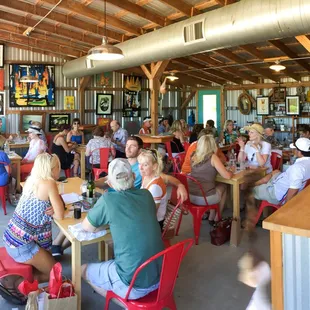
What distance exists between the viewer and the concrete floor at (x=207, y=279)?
3.31 m

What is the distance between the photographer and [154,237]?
2652 mm

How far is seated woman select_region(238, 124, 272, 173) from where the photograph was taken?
220 inches

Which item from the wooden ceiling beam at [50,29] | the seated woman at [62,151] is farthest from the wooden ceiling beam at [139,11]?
the seated woman at [62,151]

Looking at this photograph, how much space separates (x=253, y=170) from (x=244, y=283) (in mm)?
2026

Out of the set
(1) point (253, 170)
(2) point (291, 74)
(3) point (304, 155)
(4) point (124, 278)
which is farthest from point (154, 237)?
(2) point (291, 74)

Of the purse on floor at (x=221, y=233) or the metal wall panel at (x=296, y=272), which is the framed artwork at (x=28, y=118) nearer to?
the purse on floor at (x=221, y=233)

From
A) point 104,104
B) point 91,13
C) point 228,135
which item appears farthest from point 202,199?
point 104,104

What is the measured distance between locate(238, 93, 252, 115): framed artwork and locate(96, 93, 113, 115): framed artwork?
4875mm

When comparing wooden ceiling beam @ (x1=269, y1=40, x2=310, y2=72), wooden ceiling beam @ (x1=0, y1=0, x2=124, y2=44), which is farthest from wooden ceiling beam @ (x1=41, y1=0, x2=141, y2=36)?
wooden ceiling beam @ (x1=269, y1=40, x2=310, y2=72)

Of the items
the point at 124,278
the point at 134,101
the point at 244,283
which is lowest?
the point at 244,283

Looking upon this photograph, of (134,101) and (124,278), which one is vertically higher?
(134,101)

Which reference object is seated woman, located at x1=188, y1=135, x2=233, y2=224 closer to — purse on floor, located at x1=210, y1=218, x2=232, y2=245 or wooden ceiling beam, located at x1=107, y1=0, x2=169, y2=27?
purse on floor, located at x1=210, y1=218, x2=232, y2=245

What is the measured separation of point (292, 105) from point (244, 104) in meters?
1.95

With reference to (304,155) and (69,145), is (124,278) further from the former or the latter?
(69,145)
